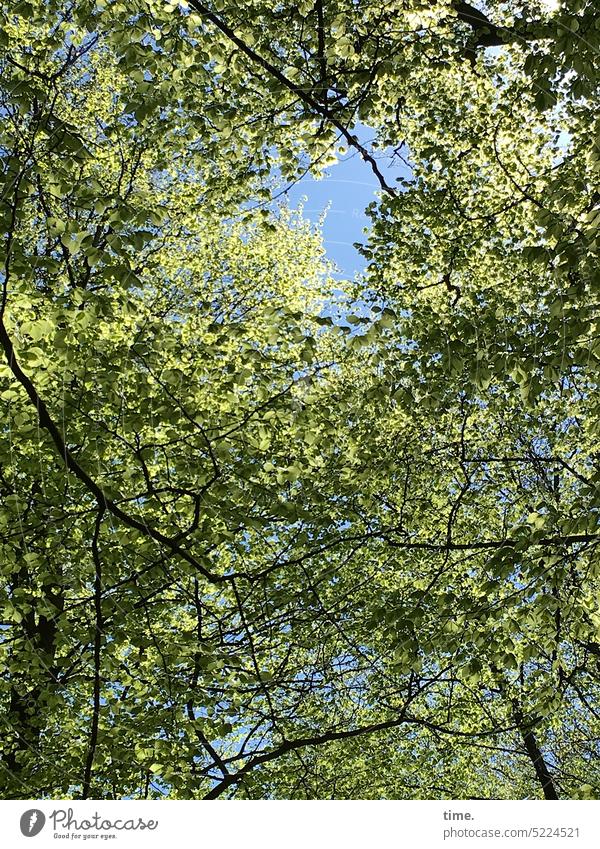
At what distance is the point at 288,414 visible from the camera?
6.63 meters

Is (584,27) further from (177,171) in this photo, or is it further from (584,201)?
(177,171)

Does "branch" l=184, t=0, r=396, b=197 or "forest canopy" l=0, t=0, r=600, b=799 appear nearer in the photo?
"forest canopy" l=0, t=0, r=600, b=799

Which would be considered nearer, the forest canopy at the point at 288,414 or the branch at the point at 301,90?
the forest canopy at the point at 288,414

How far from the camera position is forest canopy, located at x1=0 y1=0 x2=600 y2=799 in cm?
590

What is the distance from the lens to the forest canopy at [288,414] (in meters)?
5.90

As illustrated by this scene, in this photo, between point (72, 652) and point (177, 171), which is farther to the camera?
point (177, 171)

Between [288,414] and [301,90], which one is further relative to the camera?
[301,90]

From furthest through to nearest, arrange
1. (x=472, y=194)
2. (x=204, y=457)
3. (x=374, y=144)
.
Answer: (x=472, y=194) < (x=374, y=144) < (x=204, y=457)

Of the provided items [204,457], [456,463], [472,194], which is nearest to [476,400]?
[456,463]

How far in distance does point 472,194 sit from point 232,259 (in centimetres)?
496

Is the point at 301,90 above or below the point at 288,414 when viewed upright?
above

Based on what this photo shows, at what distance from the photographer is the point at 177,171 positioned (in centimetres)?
1350

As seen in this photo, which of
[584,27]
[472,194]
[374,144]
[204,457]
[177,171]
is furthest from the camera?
[177,171]

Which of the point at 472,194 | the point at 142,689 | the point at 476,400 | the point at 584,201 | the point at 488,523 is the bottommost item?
the point at 142,689
